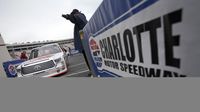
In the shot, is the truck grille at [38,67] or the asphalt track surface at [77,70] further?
the asphalt track surface at [77,70]

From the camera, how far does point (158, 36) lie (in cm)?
160

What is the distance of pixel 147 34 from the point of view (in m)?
1.77

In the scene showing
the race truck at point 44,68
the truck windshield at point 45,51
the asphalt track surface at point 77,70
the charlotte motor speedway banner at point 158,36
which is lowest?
the asphalt track surface at point 77,70

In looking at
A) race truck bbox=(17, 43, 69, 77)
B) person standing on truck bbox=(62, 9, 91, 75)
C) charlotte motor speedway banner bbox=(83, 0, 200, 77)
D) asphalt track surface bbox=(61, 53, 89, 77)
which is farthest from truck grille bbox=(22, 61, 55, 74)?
charlotte motor speedway banner bbox=(83, 0, 200, 77)

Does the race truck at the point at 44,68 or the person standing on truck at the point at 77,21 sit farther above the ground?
the person standing on truck at the point at 77,21

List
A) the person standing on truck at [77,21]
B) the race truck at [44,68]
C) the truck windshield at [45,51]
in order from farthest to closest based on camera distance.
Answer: the truck windshield at [45,51]
the race truck at [44,68]
the person standing on truck at [77,21]

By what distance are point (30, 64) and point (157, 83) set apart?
627 cm

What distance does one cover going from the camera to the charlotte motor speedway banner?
4.15 ft

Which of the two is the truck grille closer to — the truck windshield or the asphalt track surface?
the asphalt track surface

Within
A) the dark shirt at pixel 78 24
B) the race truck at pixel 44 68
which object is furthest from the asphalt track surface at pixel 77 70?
the dark shirt at pixel 78 24

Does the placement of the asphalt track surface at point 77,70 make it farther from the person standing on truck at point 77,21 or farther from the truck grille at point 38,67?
the person standing on truck at point 77,21

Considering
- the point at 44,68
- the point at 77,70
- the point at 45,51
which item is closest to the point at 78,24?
the point at 44,68

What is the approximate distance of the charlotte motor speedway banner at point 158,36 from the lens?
1.27m

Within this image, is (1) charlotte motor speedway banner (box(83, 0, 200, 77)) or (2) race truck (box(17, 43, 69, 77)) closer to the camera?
(1) charlotte motor speedway banner (box(83, 0, 200, 77))
